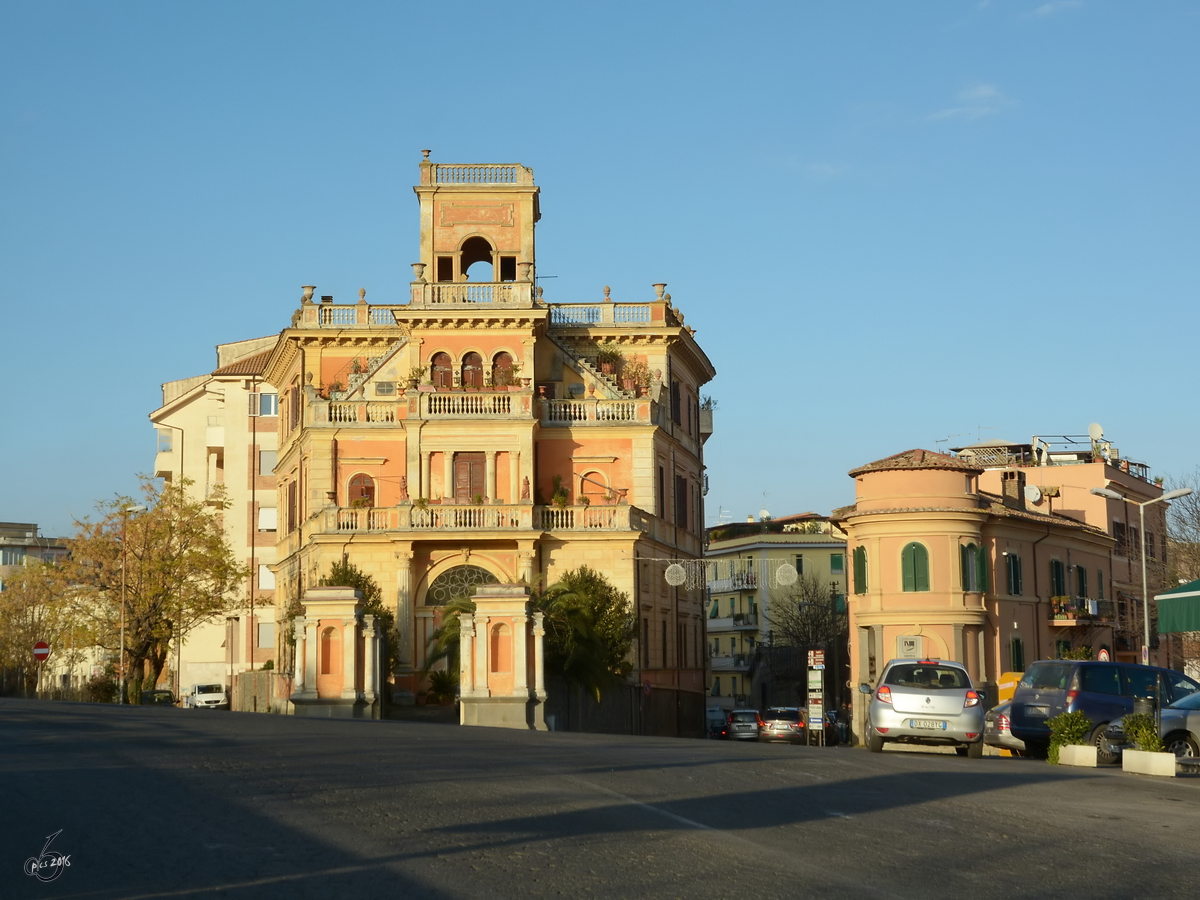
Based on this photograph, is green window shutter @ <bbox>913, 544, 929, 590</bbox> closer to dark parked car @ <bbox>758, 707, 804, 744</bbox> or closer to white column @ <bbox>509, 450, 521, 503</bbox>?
dark parked car @ <bbox>758, 707, 804, 744</bbox>

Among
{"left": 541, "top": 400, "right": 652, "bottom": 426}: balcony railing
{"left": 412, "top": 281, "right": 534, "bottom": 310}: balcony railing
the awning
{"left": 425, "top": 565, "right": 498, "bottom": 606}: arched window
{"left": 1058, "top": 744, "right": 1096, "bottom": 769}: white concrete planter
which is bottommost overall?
{"left": 1058, "top": 744, "right": 1096, "bottom": 769}: white concrete planter

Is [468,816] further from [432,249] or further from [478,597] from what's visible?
[432,249]

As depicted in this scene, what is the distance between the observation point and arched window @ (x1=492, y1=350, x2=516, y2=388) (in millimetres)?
52281

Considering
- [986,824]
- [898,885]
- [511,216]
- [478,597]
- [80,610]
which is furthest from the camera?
[80,610]

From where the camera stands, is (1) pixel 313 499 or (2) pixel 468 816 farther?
(1) pixel 313 499

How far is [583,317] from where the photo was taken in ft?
185

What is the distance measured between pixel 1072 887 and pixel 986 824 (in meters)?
Result: 3.13

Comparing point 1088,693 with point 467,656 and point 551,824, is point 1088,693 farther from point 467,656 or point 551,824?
point 551,824

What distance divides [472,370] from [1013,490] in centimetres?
2622

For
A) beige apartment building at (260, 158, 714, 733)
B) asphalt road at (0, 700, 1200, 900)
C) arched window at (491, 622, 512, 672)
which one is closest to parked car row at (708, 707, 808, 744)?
beige apartment building at (260, 158, 714, 733)

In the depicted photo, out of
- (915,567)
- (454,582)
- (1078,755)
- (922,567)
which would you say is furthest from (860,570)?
(1078,755)

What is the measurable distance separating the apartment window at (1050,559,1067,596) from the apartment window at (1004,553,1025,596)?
3.33 metres

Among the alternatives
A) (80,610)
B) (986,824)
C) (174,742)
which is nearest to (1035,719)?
(986,824)

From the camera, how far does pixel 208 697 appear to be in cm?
7150
